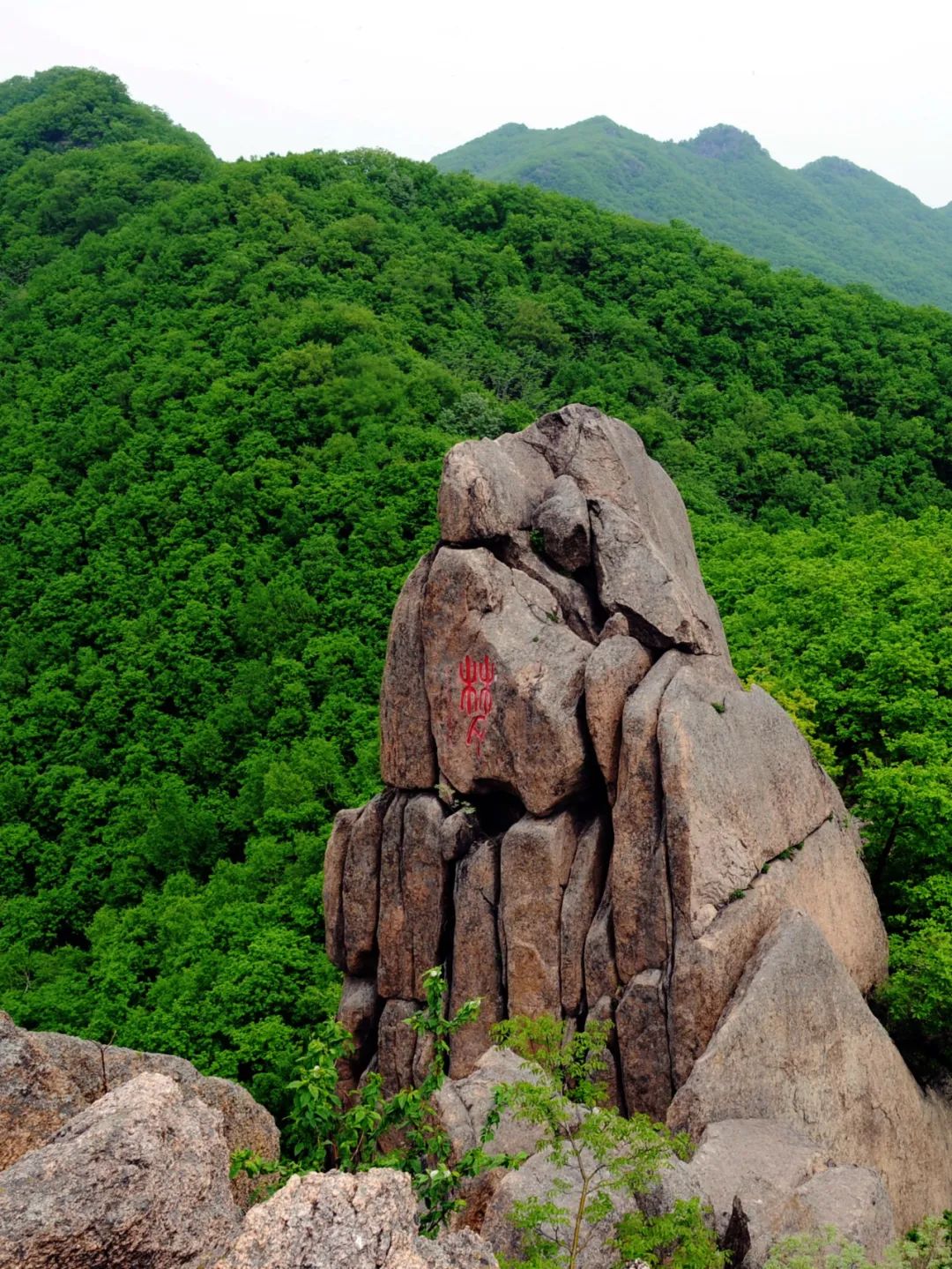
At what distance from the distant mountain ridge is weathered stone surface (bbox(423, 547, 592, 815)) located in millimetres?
80889

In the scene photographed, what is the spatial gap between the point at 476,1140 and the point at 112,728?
23.7 meters

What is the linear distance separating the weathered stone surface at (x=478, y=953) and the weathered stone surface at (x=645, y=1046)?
2.19 metres

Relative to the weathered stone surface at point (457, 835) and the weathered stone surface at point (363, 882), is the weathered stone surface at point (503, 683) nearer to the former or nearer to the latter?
the weathered stone surface at point (457, 835)

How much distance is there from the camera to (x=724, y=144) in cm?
14825

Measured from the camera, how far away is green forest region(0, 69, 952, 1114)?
22.7 m

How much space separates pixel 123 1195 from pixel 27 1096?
10.2 ft

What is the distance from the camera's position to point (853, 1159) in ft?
43.2

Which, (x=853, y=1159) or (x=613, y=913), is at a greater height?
(x=613, y=913)

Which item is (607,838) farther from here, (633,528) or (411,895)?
(633,528)

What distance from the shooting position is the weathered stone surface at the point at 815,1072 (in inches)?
500

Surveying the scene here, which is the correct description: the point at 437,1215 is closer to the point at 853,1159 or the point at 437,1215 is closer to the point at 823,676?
the point at 853,1159

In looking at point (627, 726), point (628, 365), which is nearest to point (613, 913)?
point (627, 726)

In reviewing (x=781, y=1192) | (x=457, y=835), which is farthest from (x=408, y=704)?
(x=781, y=1192)

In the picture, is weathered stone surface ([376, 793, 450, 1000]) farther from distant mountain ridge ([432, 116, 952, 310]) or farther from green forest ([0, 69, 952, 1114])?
distant mountain ridge ([432, 116, 952, 310])
